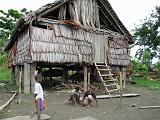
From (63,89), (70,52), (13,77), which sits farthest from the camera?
(13,77)

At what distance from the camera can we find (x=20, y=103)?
1302cm

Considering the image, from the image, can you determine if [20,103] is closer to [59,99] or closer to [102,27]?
[59,99]

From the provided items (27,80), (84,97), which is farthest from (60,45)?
(84,97)

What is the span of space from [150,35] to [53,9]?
22.1 metres

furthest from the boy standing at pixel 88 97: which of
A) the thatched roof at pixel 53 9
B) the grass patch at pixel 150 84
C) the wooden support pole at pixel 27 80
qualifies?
the grass patch at pixel 150 84

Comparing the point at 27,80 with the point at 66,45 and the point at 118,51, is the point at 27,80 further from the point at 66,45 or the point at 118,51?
the point at 118,51

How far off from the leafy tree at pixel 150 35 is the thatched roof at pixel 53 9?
15118 millimetres

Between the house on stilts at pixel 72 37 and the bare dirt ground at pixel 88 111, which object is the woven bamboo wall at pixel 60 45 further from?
the bare dirt ground at pixel 88 111

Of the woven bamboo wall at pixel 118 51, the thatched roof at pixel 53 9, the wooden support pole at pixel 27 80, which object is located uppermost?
the thatched roof at pixel 53 9

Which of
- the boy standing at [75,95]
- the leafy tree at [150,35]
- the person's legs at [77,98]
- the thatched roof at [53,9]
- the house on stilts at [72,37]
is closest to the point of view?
the boy standing at [75,95]

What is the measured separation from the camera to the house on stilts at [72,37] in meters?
15.8

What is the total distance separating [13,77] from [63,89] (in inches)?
351

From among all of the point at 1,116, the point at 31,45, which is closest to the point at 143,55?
the point at 31,45

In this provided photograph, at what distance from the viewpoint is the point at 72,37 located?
17.3 m
